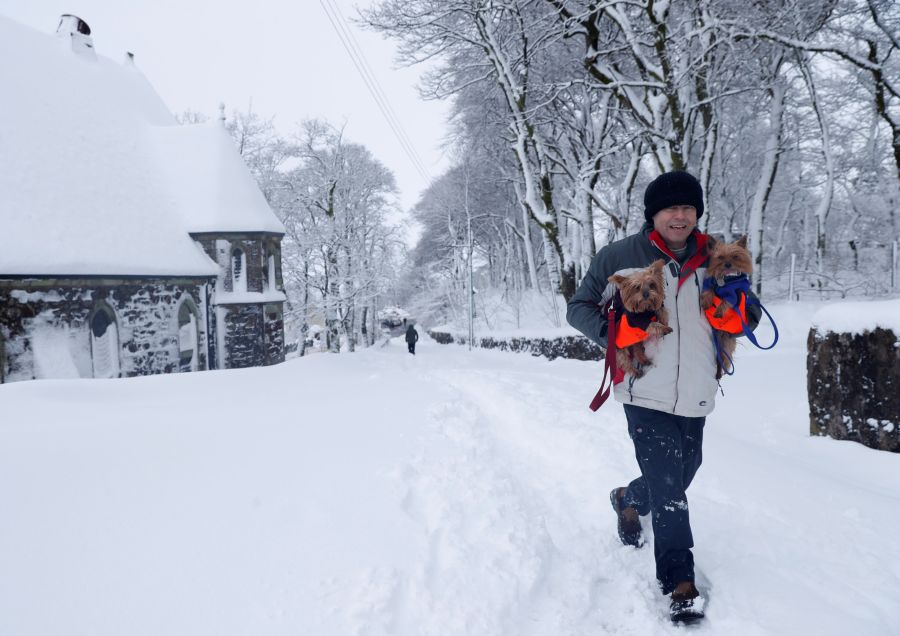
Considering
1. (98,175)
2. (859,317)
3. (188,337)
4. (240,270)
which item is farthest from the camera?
(240,270)

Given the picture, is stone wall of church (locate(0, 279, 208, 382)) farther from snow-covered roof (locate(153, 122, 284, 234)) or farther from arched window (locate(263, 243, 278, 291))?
arched window (locate(263, 243, 278, 291))

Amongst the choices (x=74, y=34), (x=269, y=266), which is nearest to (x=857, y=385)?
(x=269, y=266)

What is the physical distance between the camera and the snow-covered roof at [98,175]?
11.9 metres

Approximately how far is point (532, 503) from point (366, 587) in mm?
1582

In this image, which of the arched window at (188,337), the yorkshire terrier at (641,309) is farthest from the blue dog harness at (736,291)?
the arched window at (188,337)

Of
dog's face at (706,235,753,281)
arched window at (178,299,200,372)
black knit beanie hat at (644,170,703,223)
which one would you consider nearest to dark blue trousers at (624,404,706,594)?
dog's face at (706,235,753,281)

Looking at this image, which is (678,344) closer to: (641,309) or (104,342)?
(641,309)

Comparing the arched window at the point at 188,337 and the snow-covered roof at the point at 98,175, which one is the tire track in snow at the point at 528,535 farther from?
the arched window at the point at 188,337

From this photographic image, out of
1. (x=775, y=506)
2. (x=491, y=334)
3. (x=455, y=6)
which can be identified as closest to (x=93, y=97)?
(x=455, y=6)

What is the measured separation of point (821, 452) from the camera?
4.41 meters

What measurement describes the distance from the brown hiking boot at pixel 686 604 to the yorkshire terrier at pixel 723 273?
1164 millimetres

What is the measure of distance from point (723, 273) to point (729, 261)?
63 mm

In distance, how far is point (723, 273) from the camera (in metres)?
2.36

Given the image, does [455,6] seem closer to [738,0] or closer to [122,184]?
[738,0]
